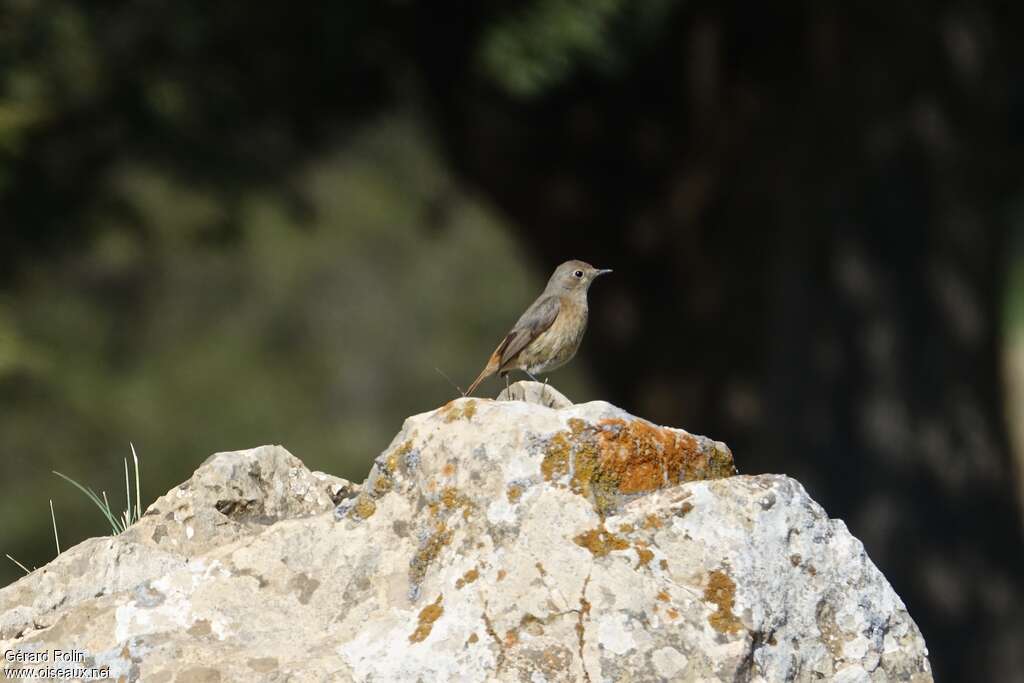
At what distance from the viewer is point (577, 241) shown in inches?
447

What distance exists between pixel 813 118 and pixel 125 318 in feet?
18.6

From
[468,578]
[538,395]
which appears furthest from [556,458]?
[538,395]

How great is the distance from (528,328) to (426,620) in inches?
116

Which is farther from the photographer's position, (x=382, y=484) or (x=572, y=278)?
(x=572, y=278)

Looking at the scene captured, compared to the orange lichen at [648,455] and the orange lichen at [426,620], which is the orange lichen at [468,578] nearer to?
the orange lichen at [426,620]

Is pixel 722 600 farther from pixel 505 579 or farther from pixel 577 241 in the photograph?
pixel 577 241

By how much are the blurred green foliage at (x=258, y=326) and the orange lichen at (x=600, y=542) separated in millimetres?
6925

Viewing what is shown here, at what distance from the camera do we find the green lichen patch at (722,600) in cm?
347

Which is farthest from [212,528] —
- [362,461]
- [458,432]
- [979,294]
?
[979,294]

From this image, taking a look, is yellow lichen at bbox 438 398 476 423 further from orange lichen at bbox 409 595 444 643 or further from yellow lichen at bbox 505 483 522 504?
orange lichen at bbox 409 595 444 643

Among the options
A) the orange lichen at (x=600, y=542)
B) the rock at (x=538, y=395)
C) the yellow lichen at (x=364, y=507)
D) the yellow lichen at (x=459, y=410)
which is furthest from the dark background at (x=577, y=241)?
the orange lichen at (x=600, y=542)

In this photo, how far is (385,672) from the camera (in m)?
3.48

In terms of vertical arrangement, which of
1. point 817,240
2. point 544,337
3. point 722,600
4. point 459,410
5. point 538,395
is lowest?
point 722,600

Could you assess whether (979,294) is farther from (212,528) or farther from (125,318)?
(212,528)
